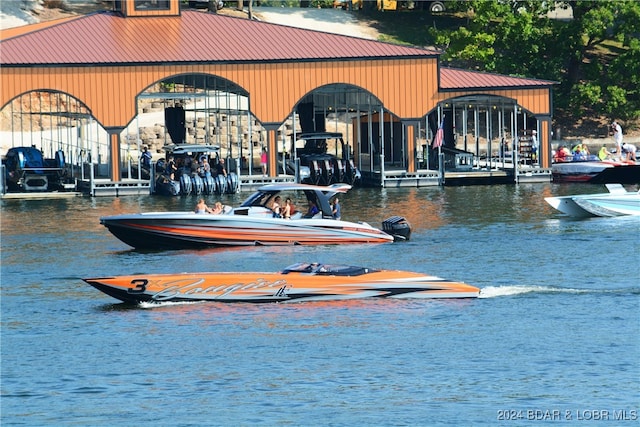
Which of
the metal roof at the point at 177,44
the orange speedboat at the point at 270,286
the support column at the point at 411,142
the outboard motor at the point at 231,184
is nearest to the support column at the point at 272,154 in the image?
the outboard motor at the point at 231,184

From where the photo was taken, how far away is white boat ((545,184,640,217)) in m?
52.9

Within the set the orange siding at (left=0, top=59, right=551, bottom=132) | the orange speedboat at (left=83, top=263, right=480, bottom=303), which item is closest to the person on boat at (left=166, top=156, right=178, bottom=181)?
the orange siding at (left=0, top=59, right=551, bottom=132)

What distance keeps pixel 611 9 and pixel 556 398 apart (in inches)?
2473

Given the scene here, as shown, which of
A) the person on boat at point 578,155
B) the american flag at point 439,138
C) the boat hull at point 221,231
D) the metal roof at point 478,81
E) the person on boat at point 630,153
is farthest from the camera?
the person on boat at point 578,155

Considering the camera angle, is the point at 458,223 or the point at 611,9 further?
the point at 611,9

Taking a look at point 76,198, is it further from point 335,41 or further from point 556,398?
point 556,398

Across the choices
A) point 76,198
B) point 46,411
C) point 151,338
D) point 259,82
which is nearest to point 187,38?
point 259,82

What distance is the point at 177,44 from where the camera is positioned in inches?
2643

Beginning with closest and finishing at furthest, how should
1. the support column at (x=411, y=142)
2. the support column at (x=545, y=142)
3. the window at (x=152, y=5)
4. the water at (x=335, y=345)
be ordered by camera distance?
the water at (x=335, y=345)
the support column at (x=411, y=142)
the window at (x=152, y=5)
the support column at (x=545, y=142)

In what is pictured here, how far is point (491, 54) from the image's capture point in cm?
8812

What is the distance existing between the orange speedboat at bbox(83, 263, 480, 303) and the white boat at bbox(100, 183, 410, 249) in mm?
9849

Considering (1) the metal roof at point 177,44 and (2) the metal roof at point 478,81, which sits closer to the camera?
(1) the metal roof at point 177,44

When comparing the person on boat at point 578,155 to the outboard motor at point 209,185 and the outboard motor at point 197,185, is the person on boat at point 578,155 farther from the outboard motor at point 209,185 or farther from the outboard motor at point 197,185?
the outboard motor at point 197,185

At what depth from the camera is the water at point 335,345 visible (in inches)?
1043
